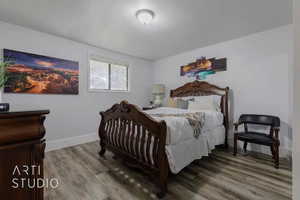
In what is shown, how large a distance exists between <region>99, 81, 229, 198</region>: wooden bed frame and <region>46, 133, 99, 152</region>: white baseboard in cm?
99

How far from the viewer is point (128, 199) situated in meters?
1.47

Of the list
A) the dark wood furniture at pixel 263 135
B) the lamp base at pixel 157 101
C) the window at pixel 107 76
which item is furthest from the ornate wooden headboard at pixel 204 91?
the window at pixel 107 76

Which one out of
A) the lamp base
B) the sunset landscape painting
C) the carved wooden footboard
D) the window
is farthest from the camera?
the lamp base

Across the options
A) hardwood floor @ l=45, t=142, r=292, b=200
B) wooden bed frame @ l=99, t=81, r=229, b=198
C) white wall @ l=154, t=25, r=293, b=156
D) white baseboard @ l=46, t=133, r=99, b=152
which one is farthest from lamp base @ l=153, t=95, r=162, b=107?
hardwood floor @ l=45, t=142, r=292, b=200

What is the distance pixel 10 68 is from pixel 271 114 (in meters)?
4.86

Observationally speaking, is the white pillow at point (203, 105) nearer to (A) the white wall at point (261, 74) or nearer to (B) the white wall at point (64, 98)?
(A) the white wall at point (261, 74)

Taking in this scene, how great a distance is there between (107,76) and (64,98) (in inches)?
52.1

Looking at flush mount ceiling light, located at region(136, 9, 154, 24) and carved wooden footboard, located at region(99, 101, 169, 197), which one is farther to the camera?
flush mount ceiling light, located at region(136, 9, 154, 24)

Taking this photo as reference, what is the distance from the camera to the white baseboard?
9.21 feet

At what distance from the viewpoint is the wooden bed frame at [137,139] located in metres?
1.50

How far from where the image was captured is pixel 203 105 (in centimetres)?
306

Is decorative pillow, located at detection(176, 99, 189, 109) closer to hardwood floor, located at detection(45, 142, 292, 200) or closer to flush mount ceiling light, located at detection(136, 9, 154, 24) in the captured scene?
hardwood floor, located at detection(45, 142, 292, 200)

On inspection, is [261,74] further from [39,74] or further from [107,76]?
[39,74]

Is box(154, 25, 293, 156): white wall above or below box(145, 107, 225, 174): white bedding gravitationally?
above
